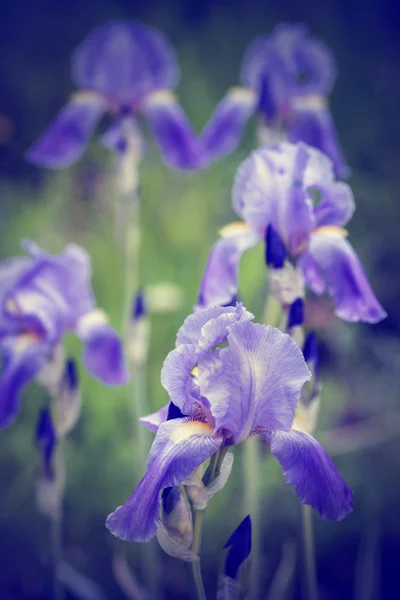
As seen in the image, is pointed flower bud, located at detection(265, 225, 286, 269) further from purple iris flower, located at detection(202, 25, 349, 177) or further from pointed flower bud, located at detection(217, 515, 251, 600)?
purple iris flower, located at detection(202, 25, 349, 177)

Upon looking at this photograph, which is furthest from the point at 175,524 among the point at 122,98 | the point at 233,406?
the point at 122,98

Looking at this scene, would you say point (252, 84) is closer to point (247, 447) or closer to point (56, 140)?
point (56, 140)

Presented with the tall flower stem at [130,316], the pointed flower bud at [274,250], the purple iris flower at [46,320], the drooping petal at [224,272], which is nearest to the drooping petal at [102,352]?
the purple iris flower at [46,320]

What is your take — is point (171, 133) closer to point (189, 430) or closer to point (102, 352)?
point (102, 352)

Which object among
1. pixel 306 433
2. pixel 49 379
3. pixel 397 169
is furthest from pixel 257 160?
pixel 397 169

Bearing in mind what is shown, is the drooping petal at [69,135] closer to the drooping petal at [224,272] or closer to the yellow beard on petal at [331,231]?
the drooping petal at [224,272]

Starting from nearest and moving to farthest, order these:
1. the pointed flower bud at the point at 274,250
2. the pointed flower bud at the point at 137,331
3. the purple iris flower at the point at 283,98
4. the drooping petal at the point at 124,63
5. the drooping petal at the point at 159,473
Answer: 1. the drooping petal at the point at 159,473
2. the pointed flower bud at the point at 274,250
3. the pointed flower bud at the point at 137,331
4. the purple iris flower at the point at 283,98
5. the drooping petal at the point at 124,63
